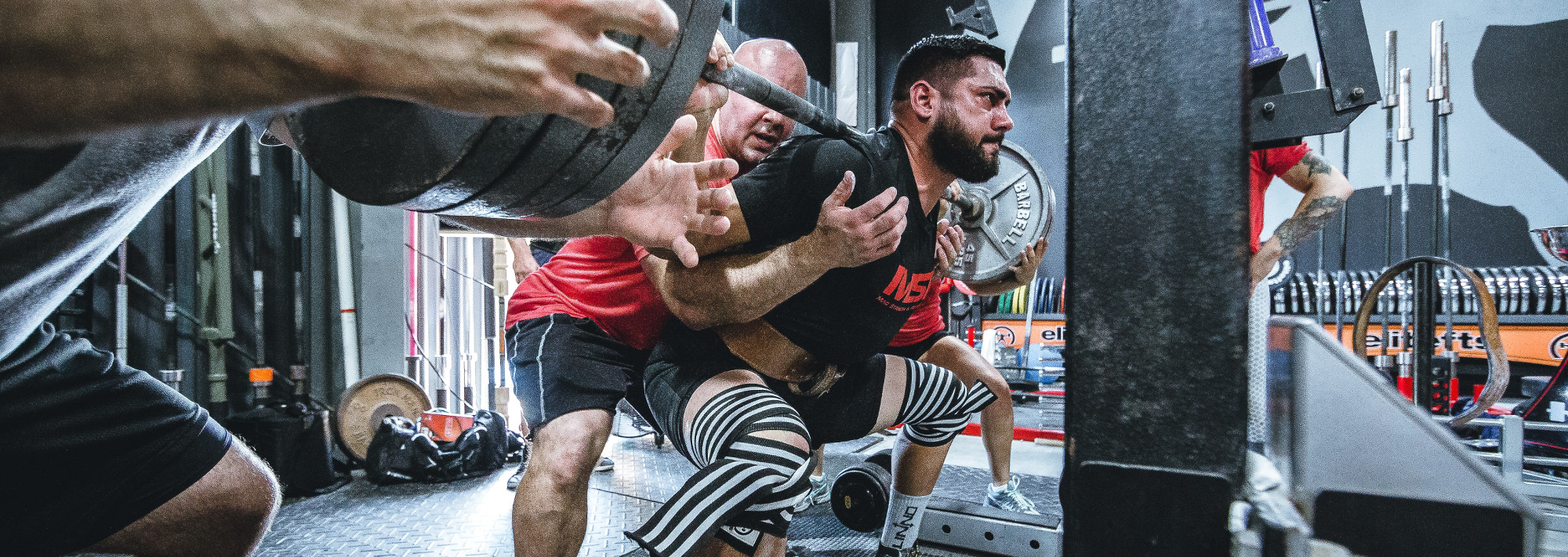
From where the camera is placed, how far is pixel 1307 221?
2438 mm

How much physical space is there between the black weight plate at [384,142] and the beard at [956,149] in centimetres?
137

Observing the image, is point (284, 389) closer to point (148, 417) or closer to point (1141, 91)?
point (148, 417)

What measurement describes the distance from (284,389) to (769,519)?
3.29 m

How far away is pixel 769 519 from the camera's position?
1217mm

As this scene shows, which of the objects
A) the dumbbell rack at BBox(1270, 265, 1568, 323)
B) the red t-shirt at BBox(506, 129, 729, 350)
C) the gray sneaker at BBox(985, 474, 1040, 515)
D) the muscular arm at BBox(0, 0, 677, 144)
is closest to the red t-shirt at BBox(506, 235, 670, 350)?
the red t-shirt at BBox(506, 129, 729, 350)

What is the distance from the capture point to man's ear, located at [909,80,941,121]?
1816mm

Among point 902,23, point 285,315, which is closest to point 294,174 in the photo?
point 285,315

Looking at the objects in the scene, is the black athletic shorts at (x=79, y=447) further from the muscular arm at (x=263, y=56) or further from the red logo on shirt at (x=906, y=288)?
the red logo on shirt at (x=906, y=288)

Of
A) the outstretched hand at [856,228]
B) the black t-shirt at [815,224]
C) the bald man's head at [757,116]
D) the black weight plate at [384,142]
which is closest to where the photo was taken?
the black weight plate at [384,142]

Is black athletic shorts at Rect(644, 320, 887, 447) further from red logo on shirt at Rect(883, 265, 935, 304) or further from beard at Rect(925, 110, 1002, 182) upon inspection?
beard at Rect(925, 110, 1002, 182)

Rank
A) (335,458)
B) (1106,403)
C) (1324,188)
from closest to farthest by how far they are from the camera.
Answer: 1. (1106,403)
2. (1324,188)
3. (335,458)

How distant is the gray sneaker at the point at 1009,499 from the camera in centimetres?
239

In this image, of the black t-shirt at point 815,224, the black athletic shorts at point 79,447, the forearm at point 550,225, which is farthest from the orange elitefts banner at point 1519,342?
the black athletic shorts at point 79,447

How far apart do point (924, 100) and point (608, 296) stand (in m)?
0.99
